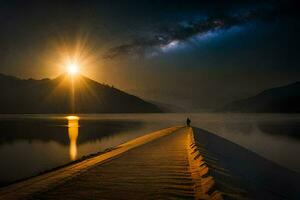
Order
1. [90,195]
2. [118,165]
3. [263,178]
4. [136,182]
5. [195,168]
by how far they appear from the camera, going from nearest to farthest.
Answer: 1. [90,195]
2. [136,182]
3. [195,168]
4. [118,165]
5. [263,178]

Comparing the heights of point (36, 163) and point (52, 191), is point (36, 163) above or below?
below

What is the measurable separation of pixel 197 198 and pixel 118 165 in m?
6.41

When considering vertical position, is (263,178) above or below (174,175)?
below

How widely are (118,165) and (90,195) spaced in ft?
16.7

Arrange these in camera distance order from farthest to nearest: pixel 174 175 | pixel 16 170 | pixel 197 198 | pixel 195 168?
pixel 16 170 < pixel 195 168 < pixel 174 175 < pixel 197 198

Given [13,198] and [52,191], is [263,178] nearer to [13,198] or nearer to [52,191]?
[52,191]

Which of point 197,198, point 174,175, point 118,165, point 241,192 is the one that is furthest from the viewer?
point 118,165

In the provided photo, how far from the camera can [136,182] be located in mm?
9836

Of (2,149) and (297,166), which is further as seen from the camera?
(2,149)

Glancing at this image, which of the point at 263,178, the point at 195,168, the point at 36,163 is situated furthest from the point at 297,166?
the point at 36,163

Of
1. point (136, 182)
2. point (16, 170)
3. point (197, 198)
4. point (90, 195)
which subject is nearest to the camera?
point (197, 198)

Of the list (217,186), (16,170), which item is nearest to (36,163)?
(16,170)

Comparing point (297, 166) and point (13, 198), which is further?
point (297, 166)

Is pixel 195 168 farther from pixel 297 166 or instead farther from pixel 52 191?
pixel 297 166
